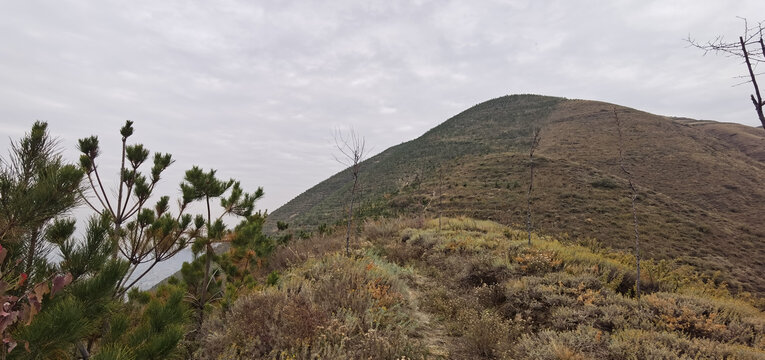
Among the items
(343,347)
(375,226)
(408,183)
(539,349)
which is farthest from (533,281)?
(408,183)

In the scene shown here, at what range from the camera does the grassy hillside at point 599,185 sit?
774 inches


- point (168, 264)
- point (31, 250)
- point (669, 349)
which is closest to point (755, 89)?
point (669, 349)

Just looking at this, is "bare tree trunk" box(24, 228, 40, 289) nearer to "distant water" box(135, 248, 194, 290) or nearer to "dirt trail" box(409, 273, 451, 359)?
"distant water" box(135, 248, 194, 290)

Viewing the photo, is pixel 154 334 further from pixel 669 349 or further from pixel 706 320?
pixel 706 320

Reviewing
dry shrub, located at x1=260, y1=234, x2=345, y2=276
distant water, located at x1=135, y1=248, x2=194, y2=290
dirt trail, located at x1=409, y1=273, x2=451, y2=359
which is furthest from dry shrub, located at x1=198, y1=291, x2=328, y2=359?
dry shrub, located at x1=260, y1=234, x2=345, y2=276

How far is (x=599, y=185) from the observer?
1104 inches

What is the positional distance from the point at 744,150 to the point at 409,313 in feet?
200

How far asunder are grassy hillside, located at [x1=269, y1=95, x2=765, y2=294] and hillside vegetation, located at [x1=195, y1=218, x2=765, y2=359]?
37.3 feet

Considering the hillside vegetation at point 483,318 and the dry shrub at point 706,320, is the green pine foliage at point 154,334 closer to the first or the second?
the hillside vegetation at point 483,318

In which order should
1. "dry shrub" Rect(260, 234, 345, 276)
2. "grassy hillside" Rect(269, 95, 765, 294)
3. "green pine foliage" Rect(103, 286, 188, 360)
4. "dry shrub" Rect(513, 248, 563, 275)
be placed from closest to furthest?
"green pine foliage" Rect(103, 286, 188, 360), "dry shrub" Rect(513, 248, 563, 275), "dry shrub" Rect(260, 234, 345, 276), "grassy hillside" Rect(269, 95, 765, 294)

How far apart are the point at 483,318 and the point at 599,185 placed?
2857 cm

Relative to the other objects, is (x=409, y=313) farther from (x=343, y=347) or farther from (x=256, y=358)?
(x=256, y=358)

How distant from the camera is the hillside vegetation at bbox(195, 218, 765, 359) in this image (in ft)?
13.8

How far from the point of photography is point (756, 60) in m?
4.02
